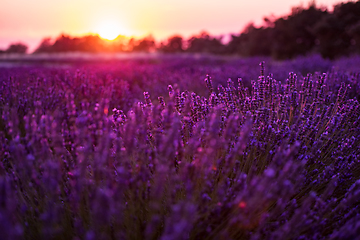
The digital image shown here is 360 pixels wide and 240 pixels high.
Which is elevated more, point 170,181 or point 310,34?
point 310,34

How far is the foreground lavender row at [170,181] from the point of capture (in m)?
1.12

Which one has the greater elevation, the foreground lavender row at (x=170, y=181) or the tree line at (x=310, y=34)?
the tree line at (x=310, y=34)

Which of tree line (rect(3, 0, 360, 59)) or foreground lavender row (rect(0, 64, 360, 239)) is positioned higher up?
tree line (rect(3, 0, 360, 59))

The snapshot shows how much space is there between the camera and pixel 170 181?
167 centimetres

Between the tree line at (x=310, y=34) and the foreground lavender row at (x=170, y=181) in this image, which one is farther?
the tree line at (x=310, y=34)

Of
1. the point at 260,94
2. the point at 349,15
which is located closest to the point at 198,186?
the point at 260,94

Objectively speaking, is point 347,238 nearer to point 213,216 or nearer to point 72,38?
point 213,216

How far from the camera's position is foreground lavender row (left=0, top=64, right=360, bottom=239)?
1121 millimetres

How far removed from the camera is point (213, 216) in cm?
139

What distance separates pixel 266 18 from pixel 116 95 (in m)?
14.5

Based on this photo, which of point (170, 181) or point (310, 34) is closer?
point (170, 181)

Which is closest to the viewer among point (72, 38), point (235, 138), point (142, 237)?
point (142, 237)

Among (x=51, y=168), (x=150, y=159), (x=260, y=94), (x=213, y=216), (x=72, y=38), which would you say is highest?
(x=72, y=38)

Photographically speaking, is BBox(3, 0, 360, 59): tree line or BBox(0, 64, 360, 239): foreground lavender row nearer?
BBox(0, 64, 360, 239): foreground lavender row
